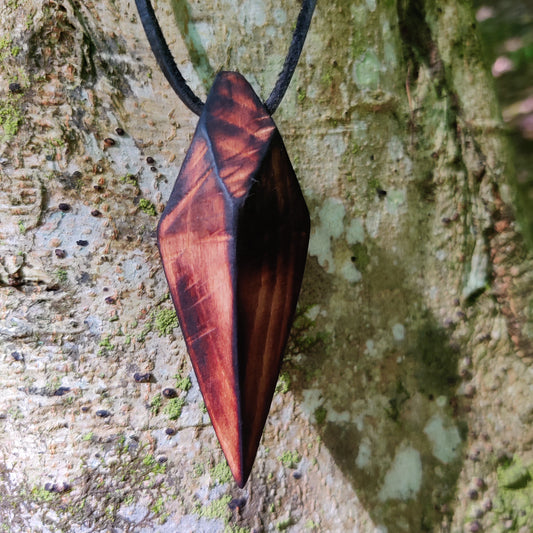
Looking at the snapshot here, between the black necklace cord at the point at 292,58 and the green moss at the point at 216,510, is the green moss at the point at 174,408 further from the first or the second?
the black necklace cord at the point at 292,58

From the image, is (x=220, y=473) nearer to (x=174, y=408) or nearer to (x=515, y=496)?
(x=174, y=408)

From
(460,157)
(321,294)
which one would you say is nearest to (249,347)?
(321,294)

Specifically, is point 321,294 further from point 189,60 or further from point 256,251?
point 189,60

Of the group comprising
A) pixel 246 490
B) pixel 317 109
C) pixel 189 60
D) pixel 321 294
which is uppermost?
pixel 189 60

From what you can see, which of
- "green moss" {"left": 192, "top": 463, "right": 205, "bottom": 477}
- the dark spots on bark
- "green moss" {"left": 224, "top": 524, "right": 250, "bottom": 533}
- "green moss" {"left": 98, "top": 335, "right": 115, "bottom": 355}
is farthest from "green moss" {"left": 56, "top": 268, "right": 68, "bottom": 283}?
the dark spots on bark

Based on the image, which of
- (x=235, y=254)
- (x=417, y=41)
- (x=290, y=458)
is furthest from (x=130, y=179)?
(x=417, y=41)

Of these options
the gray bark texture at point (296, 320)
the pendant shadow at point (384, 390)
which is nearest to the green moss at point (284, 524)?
the gray bark texture at point (296, 320)

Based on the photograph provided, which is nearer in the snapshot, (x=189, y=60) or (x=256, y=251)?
(x=256, y=251)

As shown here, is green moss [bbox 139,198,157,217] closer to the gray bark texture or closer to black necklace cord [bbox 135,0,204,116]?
the gray bark texture
